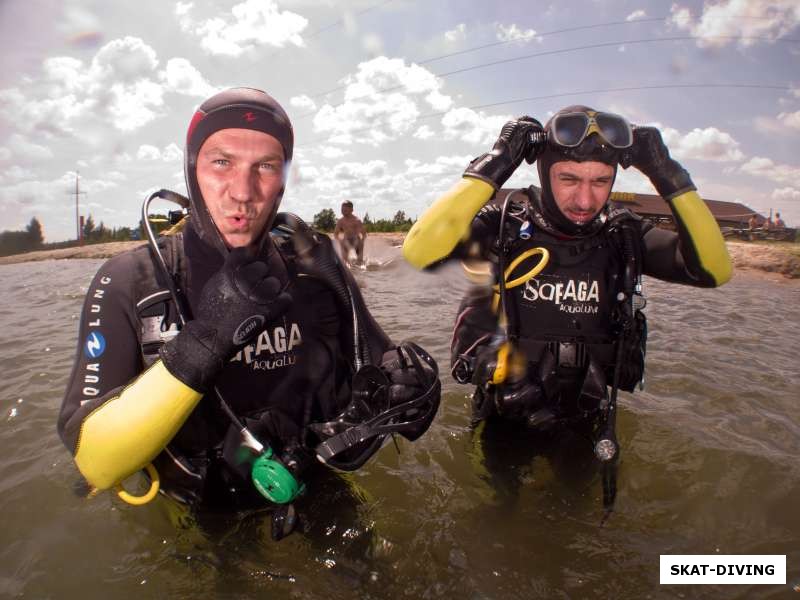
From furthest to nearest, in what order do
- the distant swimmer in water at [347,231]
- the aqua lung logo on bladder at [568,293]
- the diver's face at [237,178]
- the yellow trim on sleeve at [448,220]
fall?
the distant swimmer in water at [347,231] → the aqua lung logo on bladder at [568,293] → the yellow trim on sleeve at [448,220] → the diver's face at [237,178]

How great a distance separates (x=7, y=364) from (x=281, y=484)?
604 centimetres

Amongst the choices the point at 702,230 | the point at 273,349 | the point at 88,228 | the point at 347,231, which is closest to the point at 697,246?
the point at 702,230

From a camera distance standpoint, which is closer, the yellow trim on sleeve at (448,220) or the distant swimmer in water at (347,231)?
the yellow trim on sleeve at (448,220)

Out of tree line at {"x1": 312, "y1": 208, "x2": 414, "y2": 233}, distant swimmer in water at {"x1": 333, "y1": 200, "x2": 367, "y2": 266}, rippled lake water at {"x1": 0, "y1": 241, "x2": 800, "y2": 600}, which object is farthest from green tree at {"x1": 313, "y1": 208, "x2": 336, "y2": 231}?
rippled lake water at {"x1": 0, "y1": 241, "x2": 800, "y2": 600}

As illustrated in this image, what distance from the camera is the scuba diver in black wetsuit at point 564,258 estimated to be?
2844 millimetres

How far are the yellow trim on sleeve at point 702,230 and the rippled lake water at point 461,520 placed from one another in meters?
1.49

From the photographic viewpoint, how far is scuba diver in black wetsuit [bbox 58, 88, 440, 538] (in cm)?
159

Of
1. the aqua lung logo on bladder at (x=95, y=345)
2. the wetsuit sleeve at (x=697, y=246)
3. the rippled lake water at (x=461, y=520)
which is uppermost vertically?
the wetsuit sleeve at (x=697, y=246)

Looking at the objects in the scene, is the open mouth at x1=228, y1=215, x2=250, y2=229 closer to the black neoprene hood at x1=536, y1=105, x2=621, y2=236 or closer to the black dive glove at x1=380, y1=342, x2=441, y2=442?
the black dive glove at x1=380, y1=342, x2=441, y2=442

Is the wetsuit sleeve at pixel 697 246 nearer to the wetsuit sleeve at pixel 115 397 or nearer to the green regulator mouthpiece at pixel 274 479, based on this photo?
the green regulator mouthpiece at pixel 274 479

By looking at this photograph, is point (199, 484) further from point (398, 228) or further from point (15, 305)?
point (398, 228)

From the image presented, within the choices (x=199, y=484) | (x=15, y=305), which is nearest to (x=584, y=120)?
(x=199, y=484)

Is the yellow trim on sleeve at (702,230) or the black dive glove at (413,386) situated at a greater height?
the yellow trim on sleeve at (702,230)

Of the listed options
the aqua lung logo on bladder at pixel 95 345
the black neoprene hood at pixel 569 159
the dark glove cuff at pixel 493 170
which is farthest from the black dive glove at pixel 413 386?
the black neoprene hood at pixel 569 159
